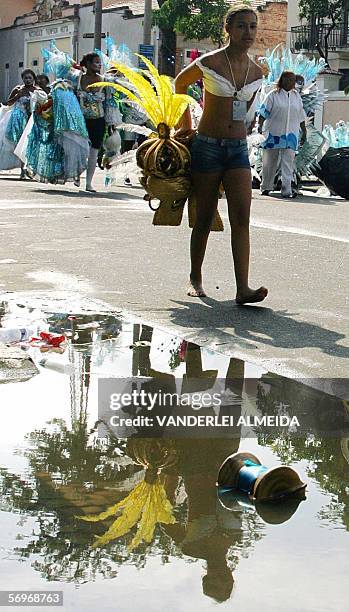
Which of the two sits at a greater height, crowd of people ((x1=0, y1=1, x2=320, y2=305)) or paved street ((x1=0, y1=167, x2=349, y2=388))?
crowd of people ((x1=0, y1=1, x2=320, y2=305))

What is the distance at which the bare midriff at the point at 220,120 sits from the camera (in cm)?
827

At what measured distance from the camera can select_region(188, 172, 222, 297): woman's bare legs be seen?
840 centimetres

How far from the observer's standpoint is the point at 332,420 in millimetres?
5484

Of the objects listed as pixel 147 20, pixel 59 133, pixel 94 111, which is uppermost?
pixel 147 20

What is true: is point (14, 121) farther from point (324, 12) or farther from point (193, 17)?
point (324, 12)

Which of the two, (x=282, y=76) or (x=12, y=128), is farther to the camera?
(x=12, y=128)

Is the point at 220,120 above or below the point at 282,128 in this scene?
above

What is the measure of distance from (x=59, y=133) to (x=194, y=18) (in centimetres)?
3257

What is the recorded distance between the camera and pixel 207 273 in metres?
9.77

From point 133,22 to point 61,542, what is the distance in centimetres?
5343

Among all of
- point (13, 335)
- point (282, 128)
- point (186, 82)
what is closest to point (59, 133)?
point (282, 128)

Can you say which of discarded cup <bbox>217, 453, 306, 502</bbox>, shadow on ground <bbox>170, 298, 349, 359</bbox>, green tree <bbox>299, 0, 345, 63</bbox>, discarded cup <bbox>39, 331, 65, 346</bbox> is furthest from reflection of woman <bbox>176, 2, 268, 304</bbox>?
green tree <bbox>299, 0, 345, 63</bbox>

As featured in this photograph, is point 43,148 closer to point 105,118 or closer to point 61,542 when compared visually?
point 105,118

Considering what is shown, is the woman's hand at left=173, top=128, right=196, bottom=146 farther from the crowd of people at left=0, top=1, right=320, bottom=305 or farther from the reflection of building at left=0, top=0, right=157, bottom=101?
the reflection of building at left=0, top=0, right=157, bottom=101
